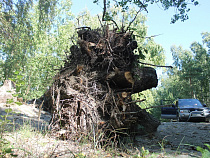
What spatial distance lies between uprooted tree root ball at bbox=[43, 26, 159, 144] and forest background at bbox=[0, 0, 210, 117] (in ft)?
2.00

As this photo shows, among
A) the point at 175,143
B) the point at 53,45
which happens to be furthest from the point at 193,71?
the point at 175,143

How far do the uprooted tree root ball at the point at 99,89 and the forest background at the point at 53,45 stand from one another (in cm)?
61

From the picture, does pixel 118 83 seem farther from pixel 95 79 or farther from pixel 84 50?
pixel 84 50

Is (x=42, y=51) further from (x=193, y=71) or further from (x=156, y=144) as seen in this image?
(x=193, y=71)

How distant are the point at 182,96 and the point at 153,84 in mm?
40056

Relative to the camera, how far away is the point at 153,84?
4.81 meters

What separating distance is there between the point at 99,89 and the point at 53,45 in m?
19.1

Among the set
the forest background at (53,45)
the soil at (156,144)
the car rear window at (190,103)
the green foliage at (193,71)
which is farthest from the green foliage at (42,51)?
the green foliage at (193,71)

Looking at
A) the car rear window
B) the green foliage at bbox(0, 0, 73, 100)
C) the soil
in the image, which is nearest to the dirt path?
the soil

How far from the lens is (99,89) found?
4.21m

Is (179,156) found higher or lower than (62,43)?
lower

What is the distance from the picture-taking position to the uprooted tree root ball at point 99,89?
380 centimetres

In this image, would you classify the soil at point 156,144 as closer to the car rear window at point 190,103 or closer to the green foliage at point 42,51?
the car rear window at point 190,103

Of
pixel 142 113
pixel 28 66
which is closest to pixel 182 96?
pixel 28 66
